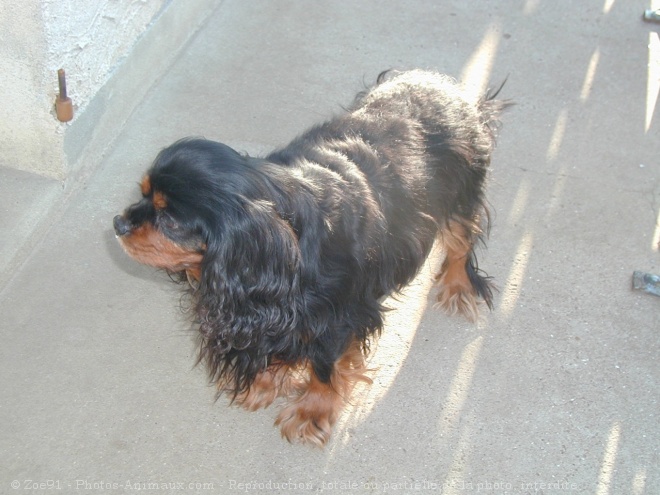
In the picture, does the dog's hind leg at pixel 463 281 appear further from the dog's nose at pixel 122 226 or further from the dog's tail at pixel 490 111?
the dog's nose at pixel 122 226

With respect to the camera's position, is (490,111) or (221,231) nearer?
(221,231)

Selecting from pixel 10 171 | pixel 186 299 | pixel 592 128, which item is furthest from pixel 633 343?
pixel 10 171

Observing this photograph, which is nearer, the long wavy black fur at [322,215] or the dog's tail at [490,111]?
the long wavy black fur at [322,215]

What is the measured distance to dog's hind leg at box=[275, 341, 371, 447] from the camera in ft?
9.48

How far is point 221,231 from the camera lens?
2268mm

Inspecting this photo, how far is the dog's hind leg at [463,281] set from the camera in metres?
3.40

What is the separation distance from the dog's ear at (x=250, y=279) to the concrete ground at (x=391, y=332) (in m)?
0.57

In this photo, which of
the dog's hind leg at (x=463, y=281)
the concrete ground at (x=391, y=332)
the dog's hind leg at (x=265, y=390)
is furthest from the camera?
the dog's hind leg at (x=463, y=281)

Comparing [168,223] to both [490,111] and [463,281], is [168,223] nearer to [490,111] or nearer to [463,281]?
[463,281]

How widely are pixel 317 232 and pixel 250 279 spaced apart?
10.2 inches

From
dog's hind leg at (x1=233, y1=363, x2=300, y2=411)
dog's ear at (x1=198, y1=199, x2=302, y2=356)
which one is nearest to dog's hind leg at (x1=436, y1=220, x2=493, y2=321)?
dog's hind leg at (x1=233, y1=363, x2=300, y2=411)

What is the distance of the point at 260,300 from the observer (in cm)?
245

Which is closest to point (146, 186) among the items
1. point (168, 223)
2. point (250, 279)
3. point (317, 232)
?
point (168, 223)

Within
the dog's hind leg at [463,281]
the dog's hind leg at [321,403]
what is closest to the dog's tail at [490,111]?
the dog's hind leg at [463,281]
